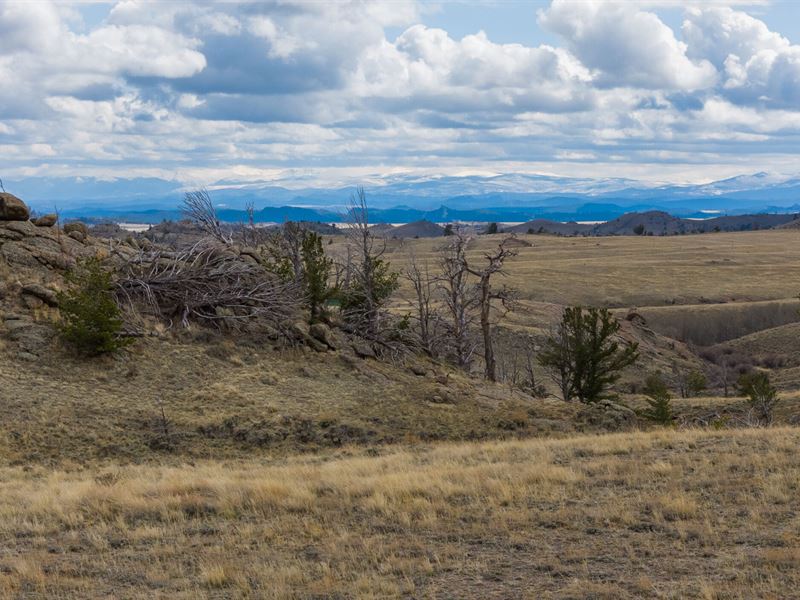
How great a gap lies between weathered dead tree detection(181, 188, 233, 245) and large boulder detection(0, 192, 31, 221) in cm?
507

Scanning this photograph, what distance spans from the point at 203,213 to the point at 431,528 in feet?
67.5

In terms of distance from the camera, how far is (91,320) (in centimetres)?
1988

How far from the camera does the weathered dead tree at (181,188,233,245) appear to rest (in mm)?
27531

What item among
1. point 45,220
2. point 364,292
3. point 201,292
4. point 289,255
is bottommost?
point 364,292

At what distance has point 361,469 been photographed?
13289 mm

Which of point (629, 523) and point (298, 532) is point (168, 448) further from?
point (629, 523)

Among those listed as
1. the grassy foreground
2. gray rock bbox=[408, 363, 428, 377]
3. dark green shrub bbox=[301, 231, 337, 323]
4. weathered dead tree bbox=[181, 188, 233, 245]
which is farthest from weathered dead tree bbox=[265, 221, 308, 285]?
the grassy foreground

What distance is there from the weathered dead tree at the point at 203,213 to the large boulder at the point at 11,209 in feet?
16.6

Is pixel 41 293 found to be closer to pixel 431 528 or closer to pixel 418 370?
pixel 418 370

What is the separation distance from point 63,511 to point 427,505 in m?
4.60

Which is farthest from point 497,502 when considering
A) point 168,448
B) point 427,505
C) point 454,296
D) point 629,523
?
point 454,296

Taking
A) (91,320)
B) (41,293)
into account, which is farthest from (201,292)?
(91,320)

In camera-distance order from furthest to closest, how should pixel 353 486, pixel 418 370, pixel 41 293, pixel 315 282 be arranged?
1. pixel 315 282
2. pixel 418 370
3. pixel 41 293
4. pixel 353 486

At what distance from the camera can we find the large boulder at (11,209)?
80.4ft
